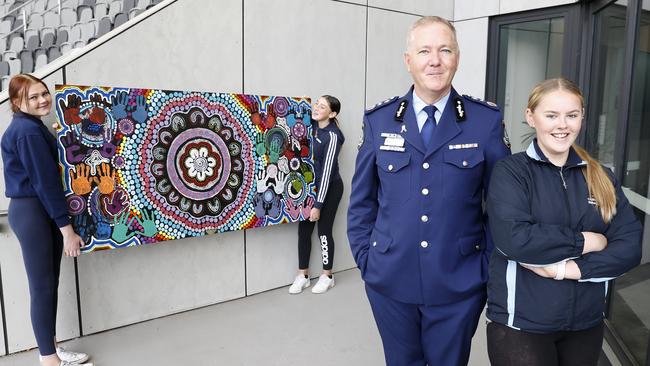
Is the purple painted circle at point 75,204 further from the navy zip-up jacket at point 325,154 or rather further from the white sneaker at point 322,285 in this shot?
the white sneaker at point 322,285

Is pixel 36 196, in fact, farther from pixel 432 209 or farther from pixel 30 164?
pixel 432 209

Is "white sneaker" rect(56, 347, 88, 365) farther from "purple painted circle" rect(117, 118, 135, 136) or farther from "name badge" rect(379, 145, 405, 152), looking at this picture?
"name badge" rect(379, 145, 405, 152)

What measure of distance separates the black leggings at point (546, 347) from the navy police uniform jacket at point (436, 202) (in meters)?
0.18

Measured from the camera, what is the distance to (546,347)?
4.32ft

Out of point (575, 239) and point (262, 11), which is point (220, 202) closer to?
point (262, 11)

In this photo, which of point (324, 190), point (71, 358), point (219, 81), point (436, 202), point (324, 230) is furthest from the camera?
point (324, 230)

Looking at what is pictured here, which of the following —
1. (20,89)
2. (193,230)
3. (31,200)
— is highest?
(20,89)

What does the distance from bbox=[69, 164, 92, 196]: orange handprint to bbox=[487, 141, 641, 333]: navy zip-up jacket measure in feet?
7.50

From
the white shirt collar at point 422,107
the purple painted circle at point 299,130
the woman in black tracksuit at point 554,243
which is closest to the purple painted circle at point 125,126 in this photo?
the purple painted circle at point 299,130

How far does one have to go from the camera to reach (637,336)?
2354mm

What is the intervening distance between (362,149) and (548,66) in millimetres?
3264

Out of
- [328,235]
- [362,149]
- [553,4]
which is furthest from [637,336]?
[553,4]

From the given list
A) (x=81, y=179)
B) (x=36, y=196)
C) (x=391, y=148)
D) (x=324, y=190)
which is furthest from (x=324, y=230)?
(x=391, y=148)

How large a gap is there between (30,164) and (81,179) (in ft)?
1.07
